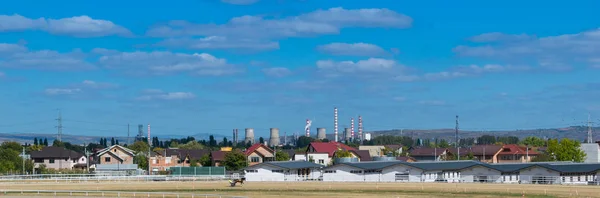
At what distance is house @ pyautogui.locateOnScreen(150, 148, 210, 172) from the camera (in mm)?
149250

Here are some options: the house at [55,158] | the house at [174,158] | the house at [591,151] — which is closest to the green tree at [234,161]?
the house at [174,158]

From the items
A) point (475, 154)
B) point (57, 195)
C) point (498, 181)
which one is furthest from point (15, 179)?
point (475, 154)

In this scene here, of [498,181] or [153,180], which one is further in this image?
[153,180]

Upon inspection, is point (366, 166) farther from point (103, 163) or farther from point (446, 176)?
point (103, 163)

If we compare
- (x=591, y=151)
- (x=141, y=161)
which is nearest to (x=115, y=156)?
(x=141, y=161)

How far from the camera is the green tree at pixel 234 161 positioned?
125875 mm

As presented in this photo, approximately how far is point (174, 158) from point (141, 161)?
11.8 metres

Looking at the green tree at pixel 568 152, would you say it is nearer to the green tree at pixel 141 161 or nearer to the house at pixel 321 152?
the house at pixel 321 152

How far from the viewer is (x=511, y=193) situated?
65.8m

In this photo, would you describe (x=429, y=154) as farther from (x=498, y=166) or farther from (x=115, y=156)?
(x=498, y=166)

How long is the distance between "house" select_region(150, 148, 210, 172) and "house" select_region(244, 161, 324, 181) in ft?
147

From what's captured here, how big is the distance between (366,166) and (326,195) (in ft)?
126

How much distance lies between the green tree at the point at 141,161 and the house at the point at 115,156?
0.84m

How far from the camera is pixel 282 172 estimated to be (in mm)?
104562
